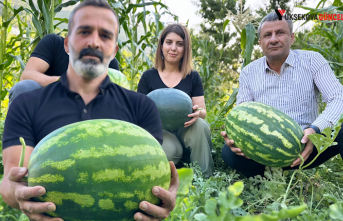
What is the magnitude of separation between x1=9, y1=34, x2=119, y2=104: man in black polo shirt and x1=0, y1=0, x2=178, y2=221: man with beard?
1.08 m

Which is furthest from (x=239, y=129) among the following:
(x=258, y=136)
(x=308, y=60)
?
(x=308, y=60)

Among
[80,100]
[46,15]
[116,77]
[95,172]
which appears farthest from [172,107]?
[46,15]

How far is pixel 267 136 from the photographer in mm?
2025

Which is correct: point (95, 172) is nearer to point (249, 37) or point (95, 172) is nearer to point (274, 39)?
point (274, 39)

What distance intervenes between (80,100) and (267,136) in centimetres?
136

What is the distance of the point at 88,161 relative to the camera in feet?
3.16

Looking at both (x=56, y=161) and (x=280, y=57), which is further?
(x=280, y=57)

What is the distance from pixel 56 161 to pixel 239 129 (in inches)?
61.0

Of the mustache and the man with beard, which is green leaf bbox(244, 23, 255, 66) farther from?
the mustache

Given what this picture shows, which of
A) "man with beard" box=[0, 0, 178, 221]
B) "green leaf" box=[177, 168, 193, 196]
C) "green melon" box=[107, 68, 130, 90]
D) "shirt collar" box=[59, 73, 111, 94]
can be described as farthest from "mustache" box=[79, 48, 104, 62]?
"green melon" box=[107, 68, 130, 90]

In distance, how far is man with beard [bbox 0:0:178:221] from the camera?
54.9 inches

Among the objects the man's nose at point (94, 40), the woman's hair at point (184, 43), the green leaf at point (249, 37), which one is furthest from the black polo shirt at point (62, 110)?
the green leaf at point (249, 37)

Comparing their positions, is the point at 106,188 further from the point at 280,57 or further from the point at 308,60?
the point at 308,60

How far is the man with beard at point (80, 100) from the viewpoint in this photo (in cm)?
140
